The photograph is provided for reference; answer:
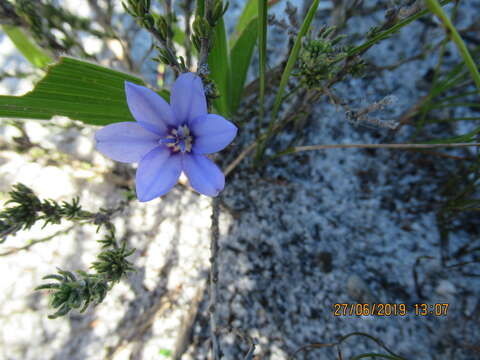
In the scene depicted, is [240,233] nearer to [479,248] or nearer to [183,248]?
[183,248]

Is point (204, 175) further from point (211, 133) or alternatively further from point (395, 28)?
point (395, 28)

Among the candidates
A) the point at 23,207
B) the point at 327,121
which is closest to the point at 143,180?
the point at 23,207

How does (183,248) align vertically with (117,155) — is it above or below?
below

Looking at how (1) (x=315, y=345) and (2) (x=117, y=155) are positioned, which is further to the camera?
(1) (x=315, y=345)

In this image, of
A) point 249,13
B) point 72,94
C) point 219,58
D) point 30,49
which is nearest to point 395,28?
point 219,58
